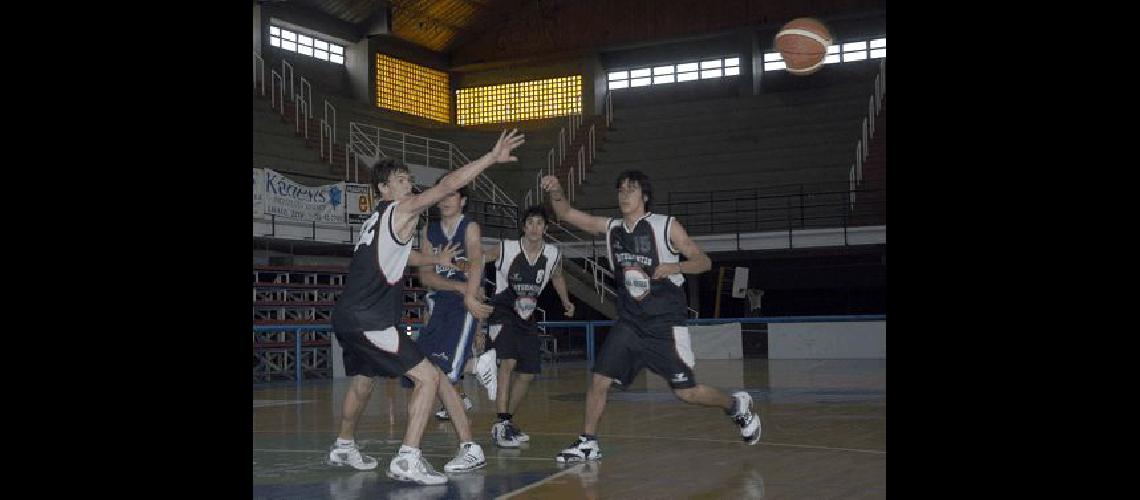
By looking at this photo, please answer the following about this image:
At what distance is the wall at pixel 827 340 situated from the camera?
71.3ft

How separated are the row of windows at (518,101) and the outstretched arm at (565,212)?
93.6ft

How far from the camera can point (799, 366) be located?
19.0 m

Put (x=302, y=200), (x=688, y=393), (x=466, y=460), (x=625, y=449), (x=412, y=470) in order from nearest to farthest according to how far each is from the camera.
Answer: (x=412, y=470) < (x=466, y=460) < (x=688, y=393) < (x=625, y=449) < (x=302, y=200)

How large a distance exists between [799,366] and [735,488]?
13.8 metres

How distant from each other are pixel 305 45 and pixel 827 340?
17.8m

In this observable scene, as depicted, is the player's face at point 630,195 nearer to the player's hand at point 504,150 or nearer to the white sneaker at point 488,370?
the player's hand at point 504,150

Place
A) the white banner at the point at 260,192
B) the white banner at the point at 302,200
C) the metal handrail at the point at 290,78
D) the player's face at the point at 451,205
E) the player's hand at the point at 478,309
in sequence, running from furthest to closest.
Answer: the metal handrail at the point at 290,78 < the white banner at the point at 302,200 < the white banner at the point at 260,192 < the player's face at the point at 451,205 < the player's hand at the point at 478,309

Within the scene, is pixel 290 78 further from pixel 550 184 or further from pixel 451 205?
pixel 550 184

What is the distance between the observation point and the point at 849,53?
108 feet

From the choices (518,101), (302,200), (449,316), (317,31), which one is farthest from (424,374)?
(518,101)

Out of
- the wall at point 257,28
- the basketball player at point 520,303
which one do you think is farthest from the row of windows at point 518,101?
the basketball player at point 520,303

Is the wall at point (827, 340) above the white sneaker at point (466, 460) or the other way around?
the other way around

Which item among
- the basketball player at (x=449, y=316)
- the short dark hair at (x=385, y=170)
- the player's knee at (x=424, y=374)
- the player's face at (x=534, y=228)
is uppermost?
the short dark hair at (x=385, y=170)
